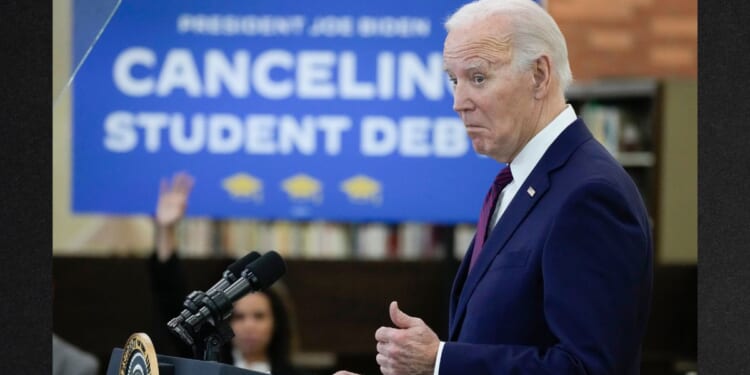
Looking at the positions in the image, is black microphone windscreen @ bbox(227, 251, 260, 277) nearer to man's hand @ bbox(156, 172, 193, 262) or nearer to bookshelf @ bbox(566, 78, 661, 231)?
man's hand @ bbox(156, 172, 193, 262)

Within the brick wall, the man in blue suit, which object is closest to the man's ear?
the man in blue suit

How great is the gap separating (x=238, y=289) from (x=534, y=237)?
412 mm

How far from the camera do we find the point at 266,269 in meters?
1.71

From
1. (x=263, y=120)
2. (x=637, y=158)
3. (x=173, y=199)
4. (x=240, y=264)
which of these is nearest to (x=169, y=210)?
(x=173, y=199)

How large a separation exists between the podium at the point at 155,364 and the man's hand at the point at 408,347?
0.18 meters

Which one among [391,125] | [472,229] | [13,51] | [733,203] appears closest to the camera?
[733,203]

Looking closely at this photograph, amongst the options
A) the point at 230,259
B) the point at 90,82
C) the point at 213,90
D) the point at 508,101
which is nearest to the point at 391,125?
the point at 213,90

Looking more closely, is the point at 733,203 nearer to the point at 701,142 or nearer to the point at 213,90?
the point at 701,142

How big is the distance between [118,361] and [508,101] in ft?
2.09

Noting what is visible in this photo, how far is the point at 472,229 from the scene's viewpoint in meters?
5.92

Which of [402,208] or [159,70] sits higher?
[159,70]

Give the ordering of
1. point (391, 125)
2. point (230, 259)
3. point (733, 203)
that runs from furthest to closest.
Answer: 1. point (230, 259)
2. point (391, 125)
3. point (733, 203)

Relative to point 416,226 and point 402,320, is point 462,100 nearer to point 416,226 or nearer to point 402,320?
point 402,320

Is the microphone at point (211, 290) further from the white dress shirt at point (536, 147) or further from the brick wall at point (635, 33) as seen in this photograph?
the brick wall at point (635, 33)
